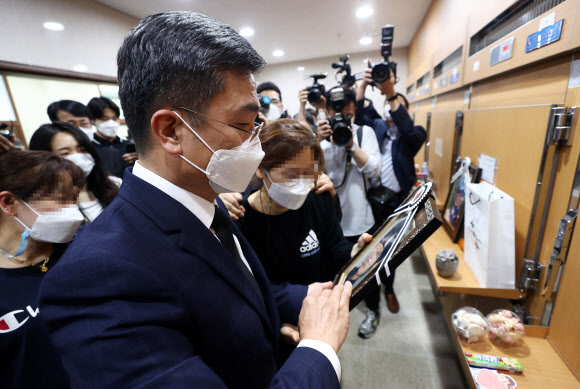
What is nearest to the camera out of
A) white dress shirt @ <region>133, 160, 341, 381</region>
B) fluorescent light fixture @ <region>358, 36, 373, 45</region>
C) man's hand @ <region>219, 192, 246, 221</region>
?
white dress shirt @ <region>133, 160, 341, 381</region>

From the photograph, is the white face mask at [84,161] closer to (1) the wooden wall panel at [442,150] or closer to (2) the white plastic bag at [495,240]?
(2) the white plastic bag at [495,240]

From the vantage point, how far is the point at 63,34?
2777mm

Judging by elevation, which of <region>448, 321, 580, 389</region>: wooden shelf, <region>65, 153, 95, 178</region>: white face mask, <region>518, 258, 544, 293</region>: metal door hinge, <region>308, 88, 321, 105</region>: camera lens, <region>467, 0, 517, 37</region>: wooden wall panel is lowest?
<region>448, 321, 580, 389</region>: wooden shelf

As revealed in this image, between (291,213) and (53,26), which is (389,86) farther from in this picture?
(53,26)

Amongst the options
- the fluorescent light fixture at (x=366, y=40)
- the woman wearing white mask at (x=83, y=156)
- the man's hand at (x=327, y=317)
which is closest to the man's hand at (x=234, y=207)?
the man's hand at (x=327, y=317)

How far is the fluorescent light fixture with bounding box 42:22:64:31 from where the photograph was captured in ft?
8.62

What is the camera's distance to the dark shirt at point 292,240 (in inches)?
43.2

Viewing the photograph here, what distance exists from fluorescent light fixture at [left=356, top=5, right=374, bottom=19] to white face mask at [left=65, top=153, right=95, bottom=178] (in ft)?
12.2

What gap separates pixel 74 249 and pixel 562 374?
147 centimetres

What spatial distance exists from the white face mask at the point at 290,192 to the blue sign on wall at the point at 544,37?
3.43ft

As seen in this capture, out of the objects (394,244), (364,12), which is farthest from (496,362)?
(364,12)

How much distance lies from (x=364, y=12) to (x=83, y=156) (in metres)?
3.92

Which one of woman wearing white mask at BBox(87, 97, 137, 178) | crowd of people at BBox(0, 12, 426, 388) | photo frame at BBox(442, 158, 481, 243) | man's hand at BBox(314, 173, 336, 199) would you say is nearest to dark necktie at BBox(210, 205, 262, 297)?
crowd of people at BBox(0, 12, 426, 388)

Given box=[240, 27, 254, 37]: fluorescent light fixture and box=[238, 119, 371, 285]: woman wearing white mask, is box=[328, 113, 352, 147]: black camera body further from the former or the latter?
box=[240, 27, 254, 37]: fluorescent light fixture
